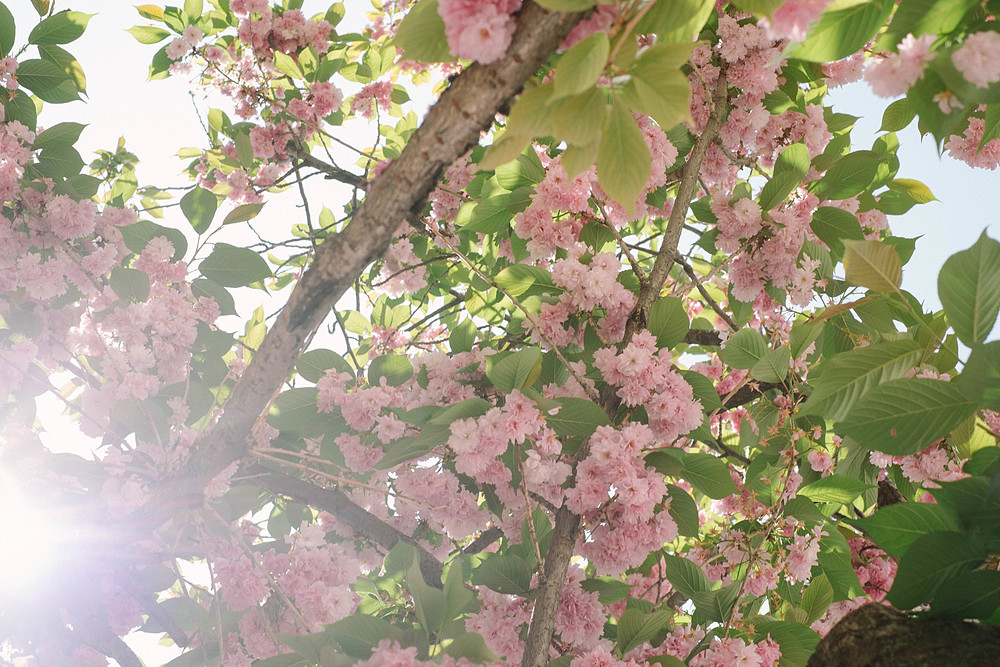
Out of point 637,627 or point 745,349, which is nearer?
point 637,627

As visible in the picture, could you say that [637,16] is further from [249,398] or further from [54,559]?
[54,559]

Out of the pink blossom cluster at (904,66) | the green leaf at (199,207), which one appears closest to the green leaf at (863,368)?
the pink blossom cluster at (904,66)

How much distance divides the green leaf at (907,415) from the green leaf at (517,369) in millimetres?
656

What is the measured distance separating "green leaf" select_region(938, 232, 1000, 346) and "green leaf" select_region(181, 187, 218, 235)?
2.17 m

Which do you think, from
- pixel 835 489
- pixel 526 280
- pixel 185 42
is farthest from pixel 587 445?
pixel 185 42

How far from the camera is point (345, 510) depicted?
2480mm

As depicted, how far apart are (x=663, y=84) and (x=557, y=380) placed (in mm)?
1072

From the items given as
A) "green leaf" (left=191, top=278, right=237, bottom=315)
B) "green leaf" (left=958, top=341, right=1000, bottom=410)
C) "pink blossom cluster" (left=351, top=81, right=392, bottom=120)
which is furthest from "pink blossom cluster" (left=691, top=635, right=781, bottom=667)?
"pink blossom cluster" (left=351, top=81, right=392, bottom=120)

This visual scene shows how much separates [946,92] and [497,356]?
3.84 ft

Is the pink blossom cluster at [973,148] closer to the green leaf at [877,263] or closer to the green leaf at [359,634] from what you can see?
the green leaf at [877,263]

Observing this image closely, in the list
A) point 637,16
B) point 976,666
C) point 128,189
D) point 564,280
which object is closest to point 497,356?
point 564,280

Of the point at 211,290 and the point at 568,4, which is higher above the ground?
the point at 211,290

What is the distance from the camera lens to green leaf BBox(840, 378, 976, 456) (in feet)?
3.02

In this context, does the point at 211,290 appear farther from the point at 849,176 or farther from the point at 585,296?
the point at 849,176
